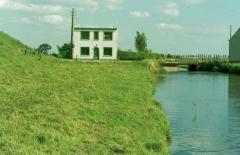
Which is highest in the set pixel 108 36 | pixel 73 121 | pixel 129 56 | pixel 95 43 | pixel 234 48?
pixel 108 36

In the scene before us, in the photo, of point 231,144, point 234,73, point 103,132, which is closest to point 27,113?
point 103,132

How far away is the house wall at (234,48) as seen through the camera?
335 ft

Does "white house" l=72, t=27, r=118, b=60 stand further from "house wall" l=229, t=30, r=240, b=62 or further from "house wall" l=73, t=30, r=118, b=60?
"house wall" l=229, t=30, r=240, b=62

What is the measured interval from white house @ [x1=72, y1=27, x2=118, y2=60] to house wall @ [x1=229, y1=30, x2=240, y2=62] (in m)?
25.8

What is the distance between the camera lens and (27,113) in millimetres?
15469

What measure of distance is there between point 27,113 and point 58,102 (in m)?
2.70

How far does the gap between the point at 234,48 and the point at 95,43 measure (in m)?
29.6

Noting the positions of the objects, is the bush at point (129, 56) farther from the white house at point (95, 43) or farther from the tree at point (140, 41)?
the tree at point (140, 41)

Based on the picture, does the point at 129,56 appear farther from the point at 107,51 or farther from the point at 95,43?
the point at 95,43

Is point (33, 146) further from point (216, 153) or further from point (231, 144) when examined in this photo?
point (231, 144)

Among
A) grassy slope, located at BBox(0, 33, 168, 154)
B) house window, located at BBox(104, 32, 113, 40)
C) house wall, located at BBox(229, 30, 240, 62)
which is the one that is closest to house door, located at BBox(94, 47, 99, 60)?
house window, located at BBox(104, 32, 113, 40)

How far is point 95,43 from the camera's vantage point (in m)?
86.9

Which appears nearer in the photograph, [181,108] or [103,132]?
[103,132]

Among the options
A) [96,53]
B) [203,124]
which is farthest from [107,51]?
[203,124]
